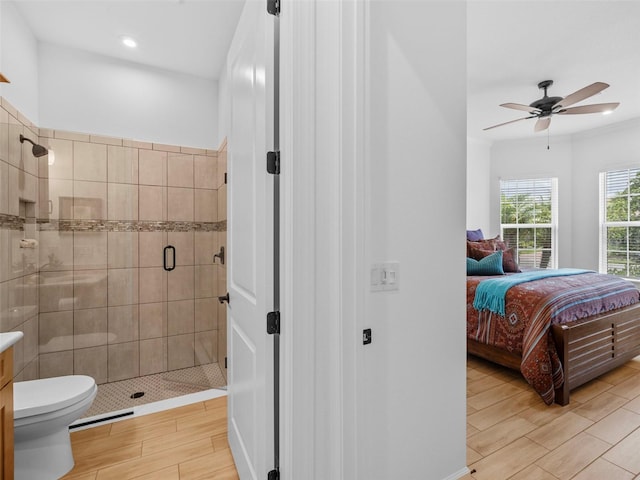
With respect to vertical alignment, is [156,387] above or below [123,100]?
below

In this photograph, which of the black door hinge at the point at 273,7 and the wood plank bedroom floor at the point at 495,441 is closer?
the black door hinge at the point at 273,7

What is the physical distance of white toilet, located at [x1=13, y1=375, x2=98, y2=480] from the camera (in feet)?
5.06

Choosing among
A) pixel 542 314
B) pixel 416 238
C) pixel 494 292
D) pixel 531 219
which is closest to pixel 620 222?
pixel 531 219

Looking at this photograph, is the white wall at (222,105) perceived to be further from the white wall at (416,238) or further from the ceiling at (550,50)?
the ceiling at (550,50)

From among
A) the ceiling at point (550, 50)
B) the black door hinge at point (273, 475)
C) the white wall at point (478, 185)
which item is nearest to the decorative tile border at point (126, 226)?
the black door hinge at point (273, 475)

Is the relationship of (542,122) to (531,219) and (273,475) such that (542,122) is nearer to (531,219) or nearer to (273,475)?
(531,219)

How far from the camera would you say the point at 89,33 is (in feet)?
7.76

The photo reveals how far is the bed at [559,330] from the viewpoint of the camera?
7.58 feet

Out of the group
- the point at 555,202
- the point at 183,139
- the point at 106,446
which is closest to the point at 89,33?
the point at 183,139

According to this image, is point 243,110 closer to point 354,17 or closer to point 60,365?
point 354,17

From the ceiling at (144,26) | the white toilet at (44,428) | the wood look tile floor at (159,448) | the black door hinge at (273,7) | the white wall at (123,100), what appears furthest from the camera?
the white wall at (123,100)

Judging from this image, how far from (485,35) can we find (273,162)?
2.46m

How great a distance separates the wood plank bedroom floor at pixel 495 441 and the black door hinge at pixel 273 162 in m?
1.51

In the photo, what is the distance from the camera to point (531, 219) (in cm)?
534
